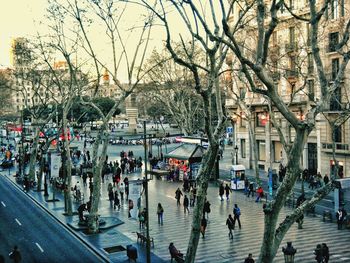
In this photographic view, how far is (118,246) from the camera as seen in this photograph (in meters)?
21.7

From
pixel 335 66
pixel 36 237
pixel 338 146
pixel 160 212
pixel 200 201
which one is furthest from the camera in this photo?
pixel 338 146

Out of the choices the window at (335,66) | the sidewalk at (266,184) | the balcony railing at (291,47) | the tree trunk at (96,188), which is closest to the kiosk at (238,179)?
the sidewalk at (266,184)

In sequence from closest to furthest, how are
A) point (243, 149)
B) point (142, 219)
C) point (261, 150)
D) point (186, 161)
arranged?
point (142, 219) < point (186, 161) < point (261, 150) < point (243, 149)

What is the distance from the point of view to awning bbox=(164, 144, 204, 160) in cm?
3980

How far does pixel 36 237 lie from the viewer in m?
23.9

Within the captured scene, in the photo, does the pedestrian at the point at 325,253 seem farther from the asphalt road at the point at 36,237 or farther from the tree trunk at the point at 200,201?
the asphalt road at the point at 36,237

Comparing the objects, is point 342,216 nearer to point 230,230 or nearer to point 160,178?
point 230,230

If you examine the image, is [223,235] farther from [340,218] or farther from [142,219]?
[340,218]

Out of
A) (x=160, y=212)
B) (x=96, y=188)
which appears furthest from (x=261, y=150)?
(x=96, y=188)

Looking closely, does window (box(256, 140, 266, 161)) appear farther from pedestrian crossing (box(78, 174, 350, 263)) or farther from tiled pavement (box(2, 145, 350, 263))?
tiled pavement (box(2, 145, 350, 263))

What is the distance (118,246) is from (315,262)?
29.6ft

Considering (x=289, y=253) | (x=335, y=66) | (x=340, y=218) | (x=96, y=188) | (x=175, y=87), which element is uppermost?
(x=335, y=66)

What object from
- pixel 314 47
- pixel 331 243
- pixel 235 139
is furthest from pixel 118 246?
pixel 235 139

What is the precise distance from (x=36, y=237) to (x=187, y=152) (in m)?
19.3
